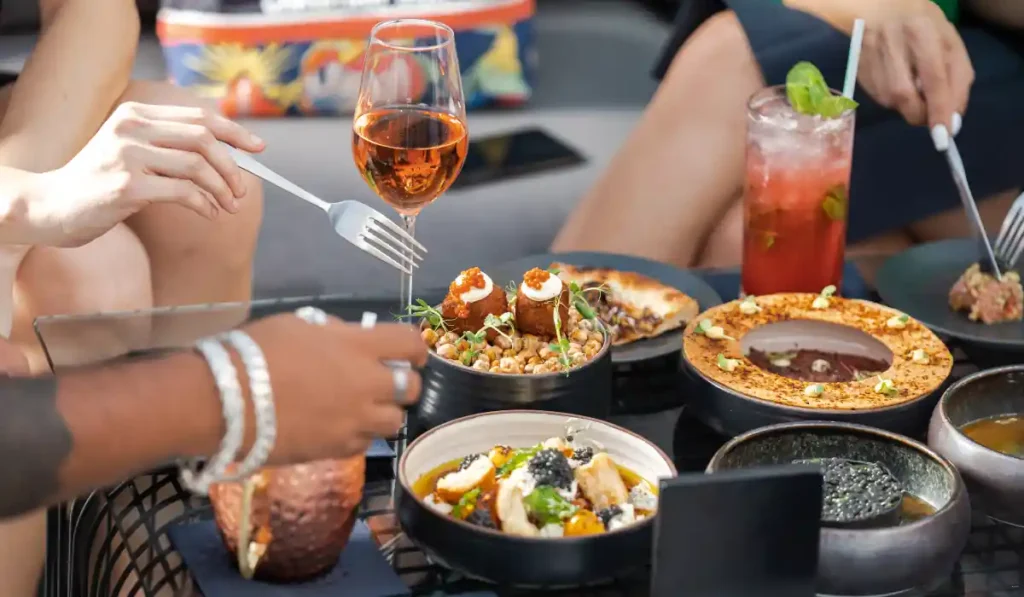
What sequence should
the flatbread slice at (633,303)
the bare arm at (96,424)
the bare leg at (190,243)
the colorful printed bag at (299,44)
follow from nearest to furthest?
the bare arm at (96,424)
the flatbread slice at (633,303)
the bare leg at (190,243)
the colorful printed bag at (299,44)

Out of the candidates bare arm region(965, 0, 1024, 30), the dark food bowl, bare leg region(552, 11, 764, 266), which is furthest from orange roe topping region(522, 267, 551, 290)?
bare arm region(965, 0, 1024, 30)

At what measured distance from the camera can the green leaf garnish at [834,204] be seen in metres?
1.41

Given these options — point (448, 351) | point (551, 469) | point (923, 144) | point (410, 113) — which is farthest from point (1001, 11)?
point (551, 469)

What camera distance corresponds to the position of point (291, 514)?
93 cm

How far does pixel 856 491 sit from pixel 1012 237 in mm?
595

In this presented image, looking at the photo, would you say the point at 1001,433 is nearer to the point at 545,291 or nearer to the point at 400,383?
the point at 545,291

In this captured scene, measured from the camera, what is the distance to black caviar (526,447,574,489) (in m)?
0.96

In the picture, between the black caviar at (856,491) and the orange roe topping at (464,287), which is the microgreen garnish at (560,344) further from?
the black caviar at (856,491)

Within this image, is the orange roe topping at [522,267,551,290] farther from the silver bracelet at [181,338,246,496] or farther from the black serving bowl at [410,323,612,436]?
the silver bracelet at [181,338,246,496]

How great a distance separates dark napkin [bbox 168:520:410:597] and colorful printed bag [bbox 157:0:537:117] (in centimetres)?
205

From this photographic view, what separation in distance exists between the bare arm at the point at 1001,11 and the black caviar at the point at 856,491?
1.30m

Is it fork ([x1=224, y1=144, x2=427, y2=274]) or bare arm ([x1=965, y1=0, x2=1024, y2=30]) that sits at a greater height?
bare arm ([x1=965, y1=0, x2=1024, y2=30])

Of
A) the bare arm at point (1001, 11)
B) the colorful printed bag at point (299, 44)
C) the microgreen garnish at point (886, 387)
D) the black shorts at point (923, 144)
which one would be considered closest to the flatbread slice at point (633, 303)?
the microgreen garnish at point (886, 387)

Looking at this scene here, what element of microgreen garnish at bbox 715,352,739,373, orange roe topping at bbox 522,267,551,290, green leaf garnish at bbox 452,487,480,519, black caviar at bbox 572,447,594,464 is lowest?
green leaf garnish at bbox 452,487,480,519
